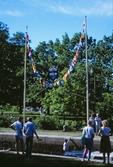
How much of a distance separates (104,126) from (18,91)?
121 ft

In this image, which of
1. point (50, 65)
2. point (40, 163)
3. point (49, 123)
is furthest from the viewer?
point (50, 65)

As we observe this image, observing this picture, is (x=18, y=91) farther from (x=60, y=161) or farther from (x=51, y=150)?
(x=60, y=161)

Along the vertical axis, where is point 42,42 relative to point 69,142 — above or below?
above

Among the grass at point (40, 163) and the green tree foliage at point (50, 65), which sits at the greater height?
the green tree foliage at point (50, 65)

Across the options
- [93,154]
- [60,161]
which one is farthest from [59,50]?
[60,161]

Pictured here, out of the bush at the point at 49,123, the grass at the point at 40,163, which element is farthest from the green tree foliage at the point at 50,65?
the grass at the point at 40,163

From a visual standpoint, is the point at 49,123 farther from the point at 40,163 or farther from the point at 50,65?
the point at 50,65

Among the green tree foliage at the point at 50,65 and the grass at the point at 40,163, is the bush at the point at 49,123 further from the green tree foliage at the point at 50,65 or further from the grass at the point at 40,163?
the grass at the point at 40,163

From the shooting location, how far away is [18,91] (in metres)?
47.1

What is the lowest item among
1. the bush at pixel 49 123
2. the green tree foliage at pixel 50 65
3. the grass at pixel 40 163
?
Result: the grass at pixel 40 163

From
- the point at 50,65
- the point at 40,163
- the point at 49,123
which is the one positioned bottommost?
the point at 40,163

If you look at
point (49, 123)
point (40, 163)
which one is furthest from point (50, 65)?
point (40, 163)

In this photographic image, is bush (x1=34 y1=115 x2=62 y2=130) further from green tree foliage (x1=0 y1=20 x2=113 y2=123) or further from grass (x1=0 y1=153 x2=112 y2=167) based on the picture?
grass (x1=0 y1=153 x2=112 y2=167)

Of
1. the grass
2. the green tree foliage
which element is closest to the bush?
the green tree foliage
